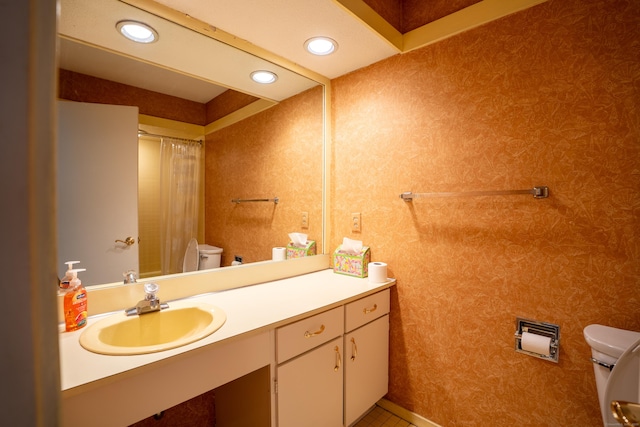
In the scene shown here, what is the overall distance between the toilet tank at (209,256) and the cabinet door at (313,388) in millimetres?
646

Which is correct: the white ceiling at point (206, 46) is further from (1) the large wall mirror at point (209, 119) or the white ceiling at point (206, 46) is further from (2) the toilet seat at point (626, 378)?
(2) the toilet seat at point (626, 378)

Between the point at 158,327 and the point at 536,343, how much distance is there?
1577 mm

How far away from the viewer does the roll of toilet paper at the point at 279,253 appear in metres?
1.79

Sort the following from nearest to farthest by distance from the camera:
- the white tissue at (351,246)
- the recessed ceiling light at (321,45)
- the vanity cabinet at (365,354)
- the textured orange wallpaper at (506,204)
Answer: the textured orange wallpaper at (506,204), the vanity cabinet at (365,354), the recessed ceiling light at (321,45), the white tissue at (351,246)

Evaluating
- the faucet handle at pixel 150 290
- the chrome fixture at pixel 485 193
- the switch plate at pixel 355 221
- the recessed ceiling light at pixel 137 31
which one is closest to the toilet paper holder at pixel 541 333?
the chrome fixture at pixel 485 193

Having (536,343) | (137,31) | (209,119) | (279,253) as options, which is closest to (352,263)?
(279,253)

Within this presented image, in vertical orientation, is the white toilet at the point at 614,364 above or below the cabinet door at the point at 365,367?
above

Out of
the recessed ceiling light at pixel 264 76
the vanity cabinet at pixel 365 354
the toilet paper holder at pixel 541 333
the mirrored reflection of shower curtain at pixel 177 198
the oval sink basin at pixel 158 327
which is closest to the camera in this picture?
the oval sink basin at pixel 158 327

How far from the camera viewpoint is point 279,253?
5.99 ft

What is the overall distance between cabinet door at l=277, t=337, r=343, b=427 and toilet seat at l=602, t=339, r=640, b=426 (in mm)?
960

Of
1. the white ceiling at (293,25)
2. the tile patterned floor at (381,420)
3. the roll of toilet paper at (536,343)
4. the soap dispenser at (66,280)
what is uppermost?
the white ceiling at (293,25)

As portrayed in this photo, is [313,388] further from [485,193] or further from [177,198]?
[485,193]

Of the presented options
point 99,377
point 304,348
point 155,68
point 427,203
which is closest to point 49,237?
→ point 99,377

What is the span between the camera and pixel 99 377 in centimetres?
74
